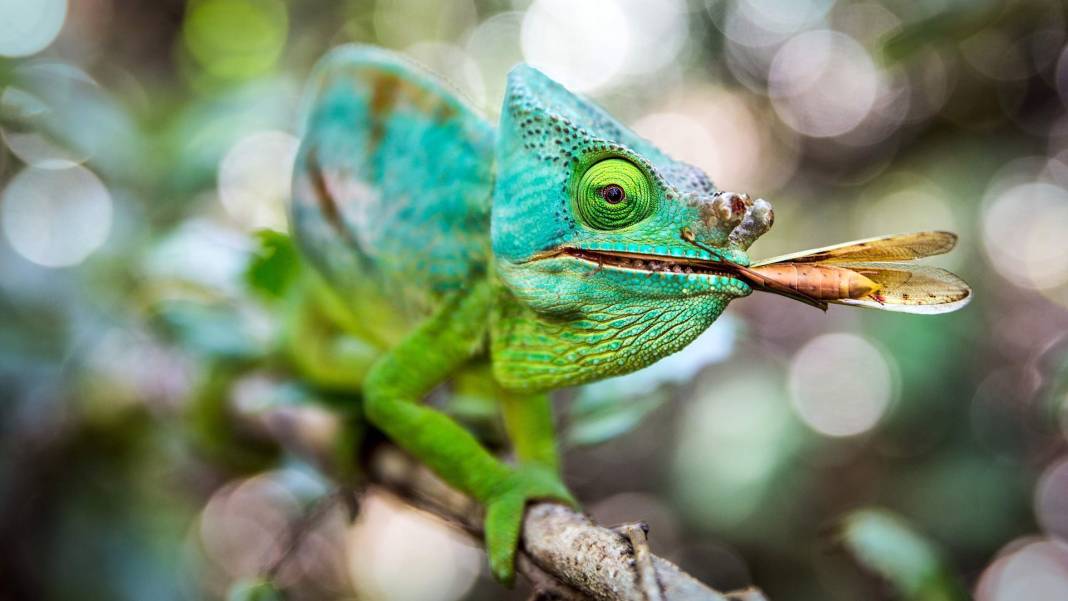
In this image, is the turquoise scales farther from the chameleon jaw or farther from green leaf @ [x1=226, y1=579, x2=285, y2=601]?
green leaf @ [x1=226, y1=579, x2=285, y2=601]

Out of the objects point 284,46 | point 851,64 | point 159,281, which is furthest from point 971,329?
point 284,46

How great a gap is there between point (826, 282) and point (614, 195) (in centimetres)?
31

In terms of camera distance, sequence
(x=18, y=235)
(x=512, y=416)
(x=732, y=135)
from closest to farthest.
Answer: (x=512, y=416)
(x=18, y=235)
(x=732, y=135)

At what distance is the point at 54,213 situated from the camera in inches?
133

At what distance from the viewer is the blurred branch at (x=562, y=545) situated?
2.56ft

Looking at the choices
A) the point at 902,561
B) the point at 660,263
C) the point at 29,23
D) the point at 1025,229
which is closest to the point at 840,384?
the point at 1025,229

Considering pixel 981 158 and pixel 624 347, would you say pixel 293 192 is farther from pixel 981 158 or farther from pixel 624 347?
pixel 981 158

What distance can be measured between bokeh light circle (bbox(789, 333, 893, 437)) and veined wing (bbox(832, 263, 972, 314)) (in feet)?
6.03

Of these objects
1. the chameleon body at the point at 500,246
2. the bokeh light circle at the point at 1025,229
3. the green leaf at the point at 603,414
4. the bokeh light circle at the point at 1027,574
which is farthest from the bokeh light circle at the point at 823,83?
the chameleon body at the point at 500,246

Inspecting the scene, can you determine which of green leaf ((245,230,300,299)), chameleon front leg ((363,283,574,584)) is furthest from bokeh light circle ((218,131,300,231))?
chameleon front leg ((363,283,574,584))

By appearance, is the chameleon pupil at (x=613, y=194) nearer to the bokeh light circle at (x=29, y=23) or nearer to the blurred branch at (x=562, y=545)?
the blurred branch at (x=562, y=545)

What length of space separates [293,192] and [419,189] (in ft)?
1.13

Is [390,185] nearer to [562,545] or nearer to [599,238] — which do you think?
[599,238]

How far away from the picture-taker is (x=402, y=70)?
4.81ft
